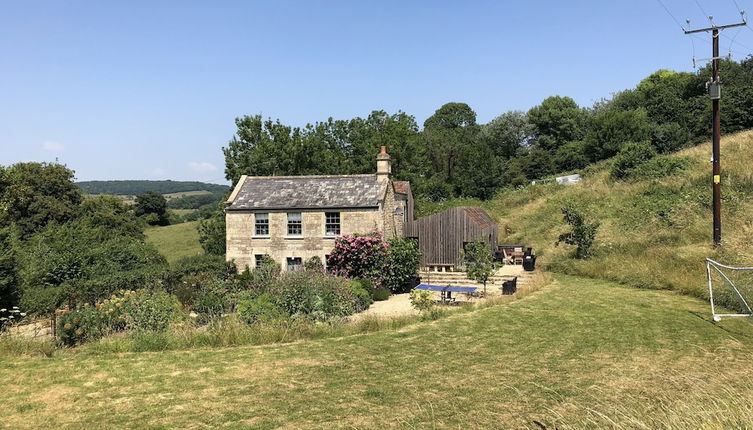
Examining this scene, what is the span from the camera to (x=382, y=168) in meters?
26.5

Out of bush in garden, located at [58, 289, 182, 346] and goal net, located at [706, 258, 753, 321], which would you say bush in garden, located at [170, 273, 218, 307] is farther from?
goal net, located at [706, 258, 753, 321]

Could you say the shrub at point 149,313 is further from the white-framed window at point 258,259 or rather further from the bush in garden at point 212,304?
the white-framed window at point 258,259

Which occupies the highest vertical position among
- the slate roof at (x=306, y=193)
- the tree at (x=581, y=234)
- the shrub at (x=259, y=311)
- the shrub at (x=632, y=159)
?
the shrub at (x=632, y=159)

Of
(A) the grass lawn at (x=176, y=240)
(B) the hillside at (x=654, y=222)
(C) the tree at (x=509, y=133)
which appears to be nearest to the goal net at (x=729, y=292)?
(B) the hillside at (x=654, y=222)

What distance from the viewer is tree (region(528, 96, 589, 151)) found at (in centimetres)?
6956

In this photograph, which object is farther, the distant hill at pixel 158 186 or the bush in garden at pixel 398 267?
the distant hill at pixel 158 186

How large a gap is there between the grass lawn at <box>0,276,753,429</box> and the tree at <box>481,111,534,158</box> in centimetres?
6622

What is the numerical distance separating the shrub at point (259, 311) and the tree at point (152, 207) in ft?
229

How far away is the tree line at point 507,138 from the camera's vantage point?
3922 centimetres

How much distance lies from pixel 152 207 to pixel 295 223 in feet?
205

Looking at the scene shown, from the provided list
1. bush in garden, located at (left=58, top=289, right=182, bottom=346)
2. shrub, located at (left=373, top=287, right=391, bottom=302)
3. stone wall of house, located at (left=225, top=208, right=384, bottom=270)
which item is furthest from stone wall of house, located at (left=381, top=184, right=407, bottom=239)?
bush in garden, located at (left=58, top=289, right=182, bottom=346)

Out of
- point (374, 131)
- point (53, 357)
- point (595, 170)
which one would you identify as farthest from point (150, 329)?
point (595, 170)

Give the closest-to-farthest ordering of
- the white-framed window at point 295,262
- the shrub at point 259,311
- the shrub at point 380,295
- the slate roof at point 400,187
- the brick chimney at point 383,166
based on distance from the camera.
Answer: the shrub at point 259,311
the shrub at point 380,295
the white-framed window at point 295,262
the brick chimney at point 383,166
the slate roof at point 400,187

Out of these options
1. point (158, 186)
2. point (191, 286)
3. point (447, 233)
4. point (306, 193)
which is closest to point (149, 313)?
point (191, 286)
